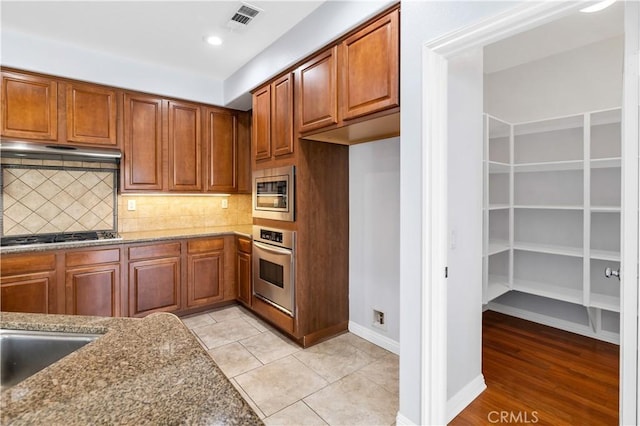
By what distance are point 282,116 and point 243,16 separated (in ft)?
2.59

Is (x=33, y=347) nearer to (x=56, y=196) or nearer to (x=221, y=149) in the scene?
(x=56, y=196)

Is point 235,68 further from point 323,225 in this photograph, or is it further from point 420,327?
point 420,327

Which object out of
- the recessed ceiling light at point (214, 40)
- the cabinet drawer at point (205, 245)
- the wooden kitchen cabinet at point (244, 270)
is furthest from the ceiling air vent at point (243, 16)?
the cabinet drawer at point (205, 245)

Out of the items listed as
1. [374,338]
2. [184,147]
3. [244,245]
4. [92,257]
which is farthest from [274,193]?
[92,257]

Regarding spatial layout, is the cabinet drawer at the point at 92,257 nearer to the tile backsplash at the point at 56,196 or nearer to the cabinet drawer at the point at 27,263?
the cabinet drawer at the point at 27,263

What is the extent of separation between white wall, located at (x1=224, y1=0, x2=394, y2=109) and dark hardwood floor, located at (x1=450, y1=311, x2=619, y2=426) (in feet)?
8.27

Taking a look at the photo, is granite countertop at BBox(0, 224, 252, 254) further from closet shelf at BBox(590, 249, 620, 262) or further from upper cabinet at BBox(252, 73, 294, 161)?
closet shelf at BBox(590, 249, 620, 262)

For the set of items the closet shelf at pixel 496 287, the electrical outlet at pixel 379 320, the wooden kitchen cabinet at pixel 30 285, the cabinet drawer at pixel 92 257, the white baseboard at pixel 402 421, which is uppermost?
the cabinet drawer at pixel 92 257

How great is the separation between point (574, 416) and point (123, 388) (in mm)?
2440

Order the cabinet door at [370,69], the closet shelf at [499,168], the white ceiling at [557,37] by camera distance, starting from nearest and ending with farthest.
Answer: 1. the cabinet door at [370,69]
2. the white ceiling at [557,37]
3. the closet shelf at [499,168]

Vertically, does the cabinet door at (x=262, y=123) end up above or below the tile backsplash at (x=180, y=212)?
above

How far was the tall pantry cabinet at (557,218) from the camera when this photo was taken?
2.84 m

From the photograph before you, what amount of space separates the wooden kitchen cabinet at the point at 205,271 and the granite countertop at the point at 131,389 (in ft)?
8.67

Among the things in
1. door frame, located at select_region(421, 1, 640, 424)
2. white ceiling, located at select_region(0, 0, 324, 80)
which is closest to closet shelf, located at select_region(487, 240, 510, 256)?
door frame, located at select_region(421, 1, 640, 424)
